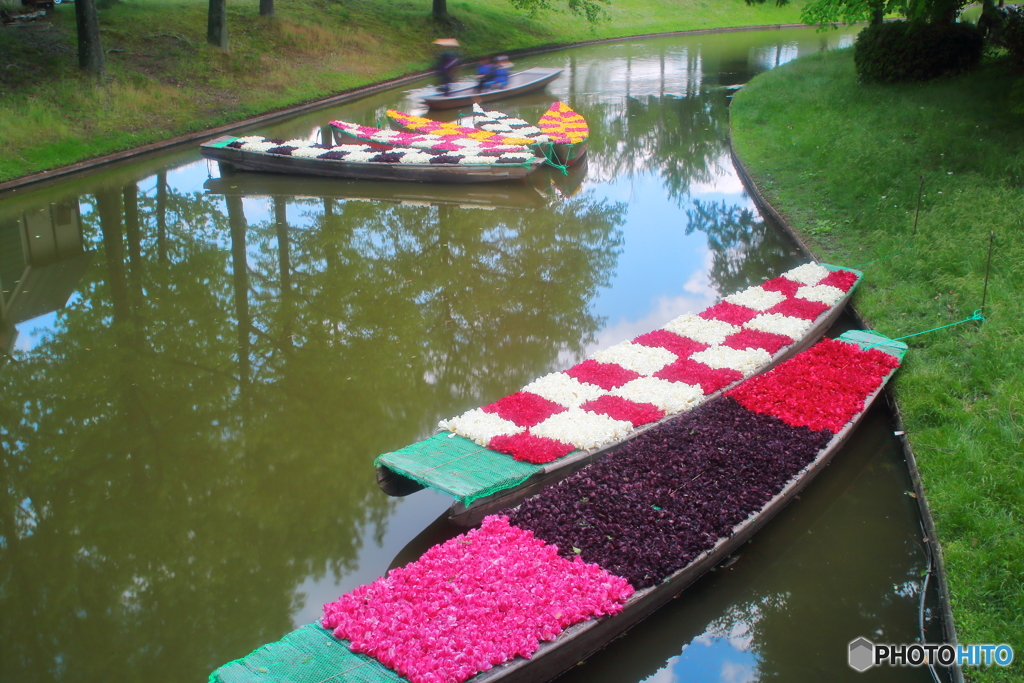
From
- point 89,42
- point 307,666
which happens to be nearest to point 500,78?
point 89,42

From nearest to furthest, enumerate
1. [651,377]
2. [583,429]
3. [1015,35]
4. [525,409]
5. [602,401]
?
[583,429], [525,409], [602,401], [651,377], [1015,35]

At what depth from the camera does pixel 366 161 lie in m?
15.6

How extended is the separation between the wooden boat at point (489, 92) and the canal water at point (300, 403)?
856cm

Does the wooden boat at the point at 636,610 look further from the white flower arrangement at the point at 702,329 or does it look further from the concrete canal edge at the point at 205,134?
the concrete canal edge at the point at 205,134

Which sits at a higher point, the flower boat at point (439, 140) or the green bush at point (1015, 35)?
the green bush at point (1015, 35)

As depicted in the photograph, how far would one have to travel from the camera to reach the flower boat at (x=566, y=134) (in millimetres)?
16609

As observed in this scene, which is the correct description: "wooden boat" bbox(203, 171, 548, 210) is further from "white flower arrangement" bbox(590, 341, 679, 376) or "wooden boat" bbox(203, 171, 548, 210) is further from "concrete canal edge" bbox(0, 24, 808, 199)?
"white flower arrangement" bbox(590, 341, 679, 376)

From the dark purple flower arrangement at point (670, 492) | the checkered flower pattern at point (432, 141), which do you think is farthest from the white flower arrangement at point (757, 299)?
the checkered flower pattern at point (432, 141)

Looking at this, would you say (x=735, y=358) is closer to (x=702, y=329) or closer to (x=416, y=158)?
(x=702, y=329)

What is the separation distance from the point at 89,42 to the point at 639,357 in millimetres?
18886

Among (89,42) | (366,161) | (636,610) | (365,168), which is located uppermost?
(89,42)

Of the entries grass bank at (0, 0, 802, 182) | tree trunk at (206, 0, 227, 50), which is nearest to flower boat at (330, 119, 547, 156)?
grass bank at (0, 0, 802, 182)

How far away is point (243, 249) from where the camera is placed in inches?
480

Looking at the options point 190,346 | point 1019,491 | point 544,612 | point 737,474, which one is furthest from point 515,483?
point 190,346
